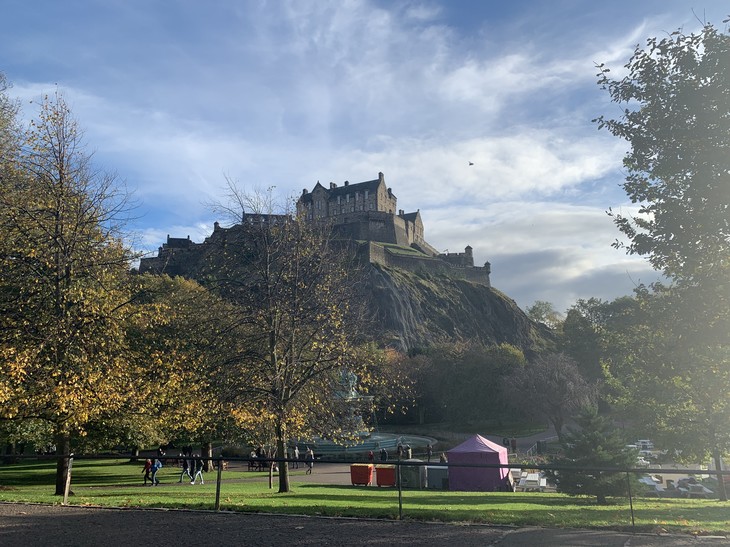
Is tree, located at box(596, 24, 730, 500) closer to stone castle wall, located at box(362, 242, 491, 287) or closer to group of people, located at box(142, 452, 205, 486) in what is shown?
group of people, located at box(142, 452, 205, 486)

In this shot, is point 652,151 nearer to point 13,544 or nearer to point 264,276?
point 264,276

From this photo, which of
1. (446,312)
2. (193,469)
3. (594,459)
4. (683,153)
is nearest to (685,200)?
(683,153)

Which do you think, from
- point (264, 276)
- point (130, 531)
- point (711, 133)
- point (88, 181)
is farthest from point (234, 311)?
point (711, 133)

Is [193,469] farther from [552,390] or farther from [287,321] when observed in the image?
[552,390]

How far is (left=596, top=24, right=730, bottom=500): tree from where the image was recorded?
34.4 ft

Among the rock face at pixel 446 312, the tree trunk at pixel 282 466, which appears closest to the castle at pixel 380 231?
the rock face at pixel 446 312

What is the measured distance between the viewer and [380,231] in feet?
413

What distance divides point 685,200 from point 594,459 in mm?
9988

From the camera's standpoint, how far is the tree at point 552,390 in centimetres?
5156

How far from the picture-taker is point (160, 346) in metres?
22.2

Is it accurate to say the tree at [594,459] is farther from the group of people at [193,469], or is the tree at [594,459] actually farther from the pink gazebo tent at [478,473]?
the group of people at [193,469]

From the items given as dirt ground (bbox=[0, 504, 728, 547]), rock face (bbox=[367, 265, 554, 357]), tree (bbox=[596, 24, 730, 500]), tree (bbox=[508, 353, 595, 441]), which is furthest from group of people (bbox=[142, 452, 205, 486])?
rock face (bbox=[367, 265, 554, 357])

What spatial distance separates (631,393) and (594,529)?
8141 mm

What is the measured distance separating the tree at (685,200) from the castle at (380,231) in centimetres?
9499
